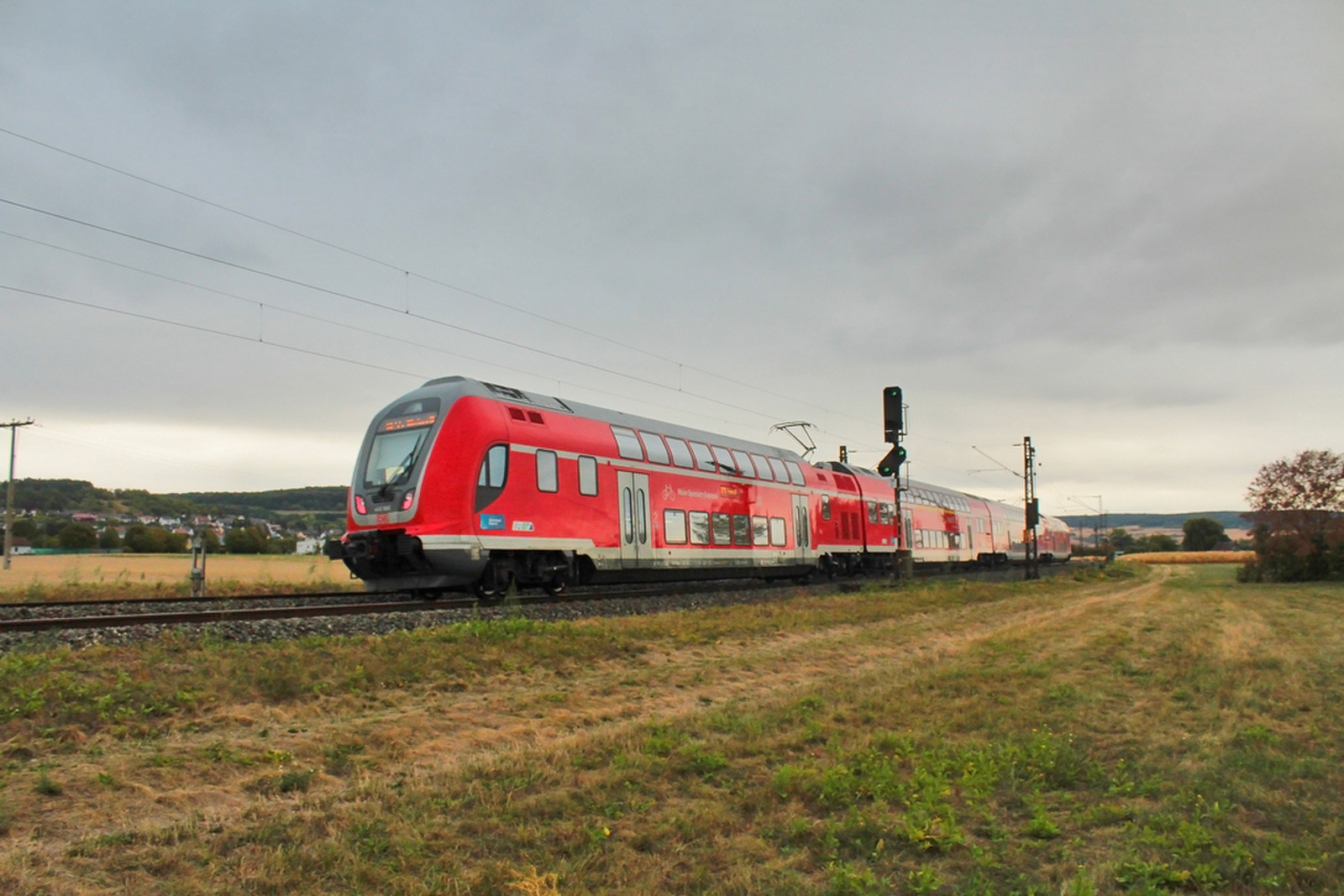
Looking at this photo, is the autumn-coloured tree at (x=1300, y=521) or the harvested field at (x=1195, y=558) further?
the harvested field at (x=1195, y=558)

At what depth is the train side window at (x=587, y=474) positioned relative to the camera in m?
19.0

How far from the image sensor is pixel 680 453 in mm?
23156

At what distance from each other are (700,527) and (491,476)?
8.05 metres

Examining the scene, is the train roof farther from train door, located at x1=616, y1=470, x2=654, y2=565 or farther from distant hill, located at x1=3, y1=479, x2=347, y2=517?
distant hill, located at x1=3, y1=479, x2=347, y2=517

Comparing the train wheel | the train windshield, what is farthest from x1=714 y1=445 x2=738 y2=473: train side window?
the train windshield

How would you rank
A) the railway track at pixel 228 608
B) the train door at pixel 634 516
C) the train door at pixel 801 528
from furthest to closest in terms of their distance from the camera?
the train door at pixel 801 528
the train door at pixel 634 516
the railway track at pixel 228 608

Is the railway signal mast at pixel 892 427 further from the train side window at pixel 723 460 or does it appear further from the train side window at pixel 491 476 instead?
the train side window at pixel 491 476

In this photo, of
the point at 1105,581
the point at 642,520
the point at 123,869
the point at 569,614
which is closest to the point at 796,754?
the point at 123,869

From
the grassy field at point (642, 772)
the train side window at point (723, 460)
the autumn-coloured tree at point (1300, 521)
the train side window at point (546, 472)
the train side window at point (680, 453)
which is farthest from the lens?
the autumn-coloured tree at point (1300, 521)

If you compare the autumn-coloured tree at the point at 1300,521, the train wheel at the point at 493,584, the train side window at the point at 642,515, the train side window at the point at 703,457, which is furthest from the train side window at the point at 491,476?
the autumn-coloured tree at the point at 1300,521

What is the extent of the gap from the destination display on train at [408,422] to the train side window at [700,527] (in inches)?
334

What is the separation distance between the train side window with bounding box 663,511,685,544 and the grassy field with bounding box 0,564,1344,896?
401 inches

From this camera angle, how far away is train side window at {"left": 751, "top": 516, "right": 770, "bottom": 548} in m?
26.1

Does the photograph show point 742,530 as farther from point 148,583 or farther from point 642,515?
point 148,583
